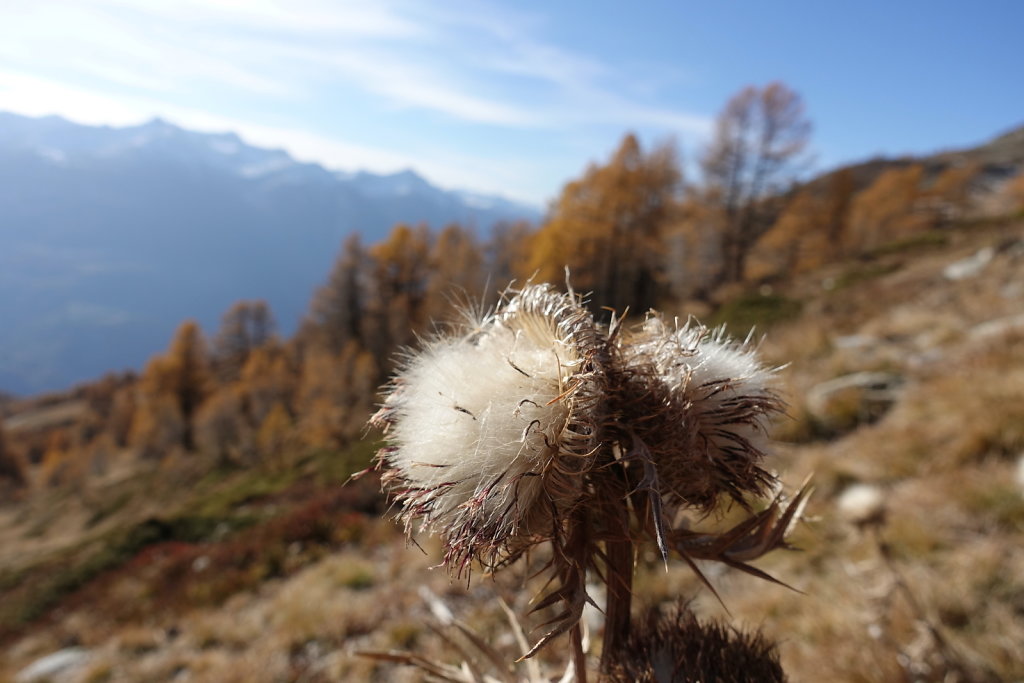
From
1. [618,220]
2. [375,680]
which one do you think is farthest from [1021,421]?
[618,220]

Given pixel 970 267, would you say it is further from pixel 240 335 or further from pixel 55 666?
pixel 240 335

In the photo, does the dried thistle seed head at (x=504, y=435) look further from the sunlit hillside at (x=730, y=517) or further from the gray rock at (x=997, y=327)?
the gray rock at (x=997, y=327)

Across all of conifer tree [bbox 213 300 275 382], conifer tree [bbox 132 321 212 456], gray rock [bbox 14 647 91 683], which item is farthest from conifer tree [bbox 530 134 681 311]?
conifer tree [bbox 213 300 275 382]

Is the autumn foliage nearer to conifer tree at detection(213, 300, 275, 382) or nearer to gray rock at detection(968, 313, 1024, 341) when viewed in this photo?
conifer tree at detection(213, 300, 275, 382)

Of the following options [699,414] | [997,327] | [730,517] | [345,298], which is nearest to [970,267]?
[997,327]

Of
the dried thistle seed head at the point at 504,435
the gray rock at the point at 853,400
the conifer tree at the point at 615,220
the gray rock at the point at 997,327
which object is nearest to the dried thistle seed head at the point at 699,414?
the dried thistle seed head at the point at 504,435
